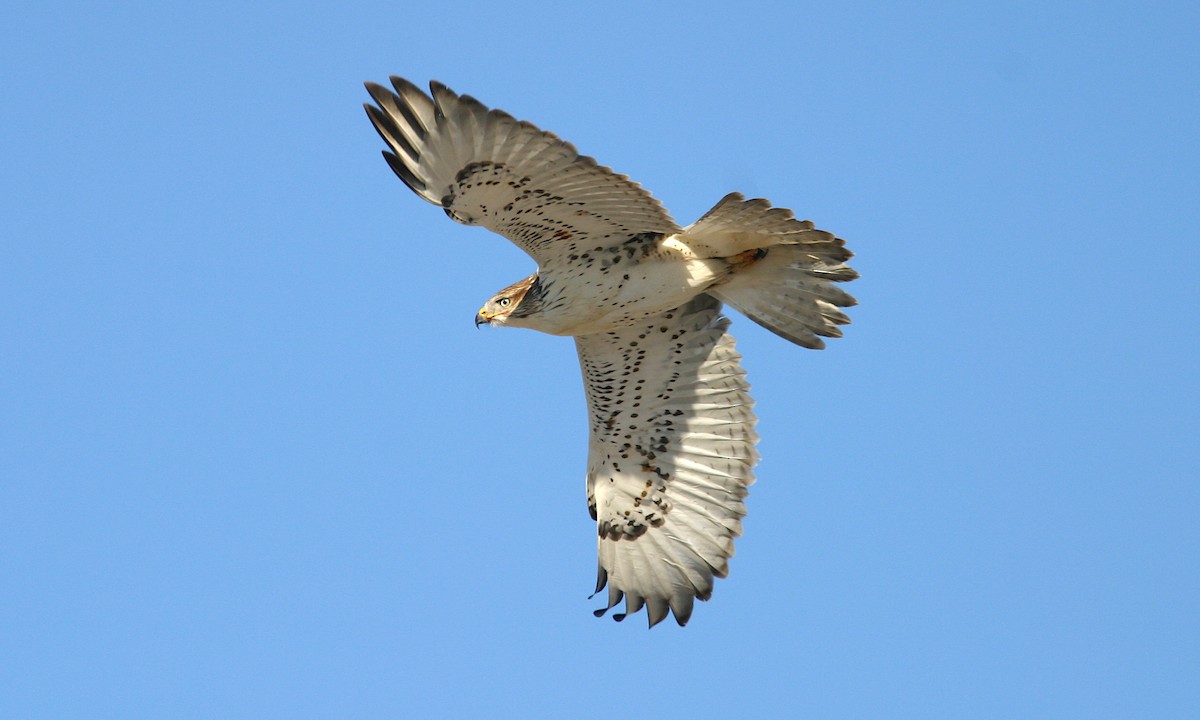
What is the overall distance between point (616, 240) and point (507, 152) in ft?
3.60

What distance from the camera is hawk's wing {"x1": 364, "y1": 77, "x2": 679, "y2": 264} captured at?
26.6ft

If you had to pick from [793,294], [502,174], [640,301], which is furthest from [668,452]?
[502,174]

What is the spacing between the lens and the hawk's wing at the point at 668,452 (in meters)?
10.1

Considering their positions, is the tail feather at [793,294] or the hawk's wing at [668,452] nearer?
the tail feather at [793,294]

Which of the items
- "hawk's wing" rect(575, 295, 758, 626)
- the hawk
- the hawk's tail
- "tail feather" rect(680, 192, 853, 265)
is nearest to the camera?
the hawk

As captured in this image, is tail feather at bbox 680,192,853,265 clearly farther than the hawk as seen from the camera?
Yes

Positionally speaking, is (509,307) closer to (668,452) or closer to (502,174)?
(502,174)

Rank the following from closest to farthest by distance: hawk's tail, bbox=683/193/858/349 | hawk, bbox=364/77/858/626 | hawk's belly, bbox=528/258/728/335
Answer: hawk, bbox=364/77/858/626, hawk's tail, bbox=683/193/858/349, hawk's belly, bbox=528/258/728/335

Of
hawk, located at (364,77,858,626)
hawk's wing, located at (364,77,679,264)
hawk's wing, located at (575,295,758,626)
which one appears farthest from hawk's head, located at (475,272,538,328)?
hawk's wing, located at (575,295,758,626)

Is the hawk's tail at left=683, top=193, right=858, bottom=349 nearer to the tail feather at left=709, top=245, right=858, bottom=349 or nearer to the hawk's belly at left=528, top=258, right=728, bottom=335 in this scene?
the tail feather at left=709, top=245, right=858, bottom=349

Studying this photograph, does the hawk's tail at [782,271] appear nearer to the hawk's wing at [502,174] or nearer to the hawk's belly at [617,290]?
the hawk's belly at [617,290]

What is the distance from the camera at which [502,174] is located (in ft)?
27.5

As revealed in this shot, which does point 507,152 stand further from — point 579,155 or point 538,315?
point 538,315

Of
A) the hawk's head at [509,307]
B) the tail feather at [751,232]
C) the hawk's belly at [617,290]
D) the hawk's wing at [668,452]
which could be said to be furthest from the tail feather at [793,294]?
the hawk's head at [509,307]
